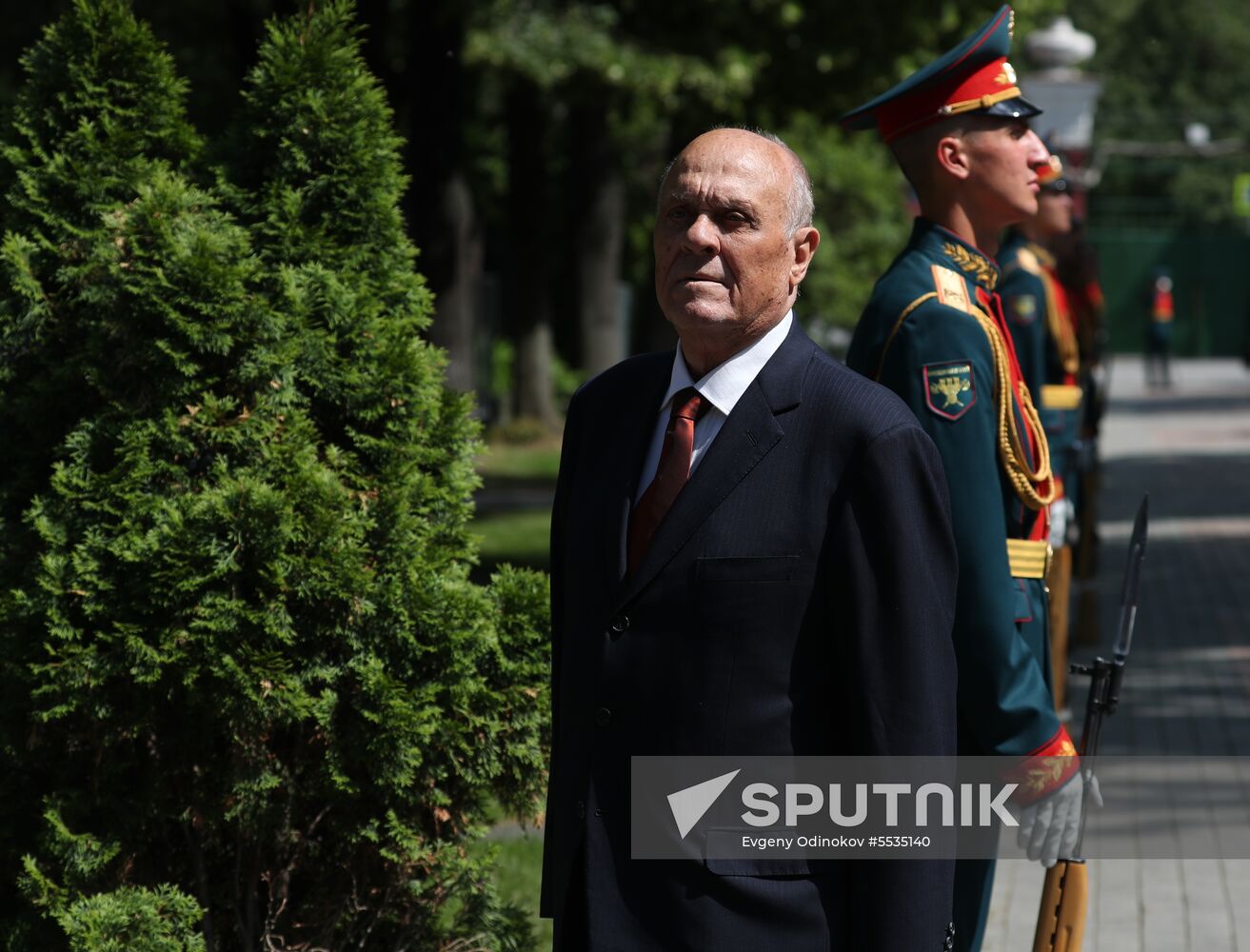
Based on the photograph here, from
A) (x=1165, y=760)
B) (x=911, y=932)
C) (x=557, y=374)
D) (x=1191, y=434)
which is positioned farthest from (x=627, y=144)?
(x=911, y=932)

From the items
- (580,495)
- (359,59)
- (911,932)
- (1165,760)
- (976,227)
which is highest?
(359,59)

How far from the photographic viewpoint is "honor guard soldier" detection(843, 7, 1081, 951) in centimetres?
338

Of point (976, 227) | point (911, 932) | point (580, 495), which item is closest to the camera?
point (911, 932)

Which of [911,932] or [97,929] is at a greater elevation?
[911,932]

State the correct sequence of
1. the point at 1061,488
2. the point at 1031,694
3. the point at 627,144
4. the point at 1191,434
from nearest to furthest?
the point at 1031,694
the point at 1061,488
the point at 1191,434
the point at 627,144

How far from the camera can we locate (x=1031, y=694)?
339 cm

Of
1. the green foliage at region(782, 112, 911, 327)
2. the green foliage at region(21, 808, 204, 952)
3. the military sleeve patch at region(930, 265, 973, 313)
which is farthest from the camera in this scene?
the green foliage at region(782, 112, 911, 327)

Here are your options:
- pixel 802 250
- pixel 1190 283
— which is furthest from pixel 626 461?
pixel 1190 283

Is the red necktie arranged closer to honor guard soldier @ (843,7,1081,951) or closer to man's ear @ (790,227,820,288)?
man's ear @ (790,227,820,288)

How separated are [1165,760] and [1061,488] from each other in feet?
4.94

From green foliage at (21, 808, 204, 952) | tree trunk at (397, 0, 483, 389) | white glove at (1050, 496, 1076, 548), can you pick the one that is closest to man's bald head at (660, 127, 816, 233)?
green foliage at (21, 808, 204, 952)

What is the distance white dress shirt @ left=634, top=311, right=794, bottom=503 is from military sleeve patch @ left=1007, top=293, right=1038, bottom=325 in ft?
14.2

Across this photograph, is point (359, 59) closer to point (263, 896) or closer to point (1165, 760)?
point (263, 896)

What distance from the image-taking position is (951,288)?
12.5ft
